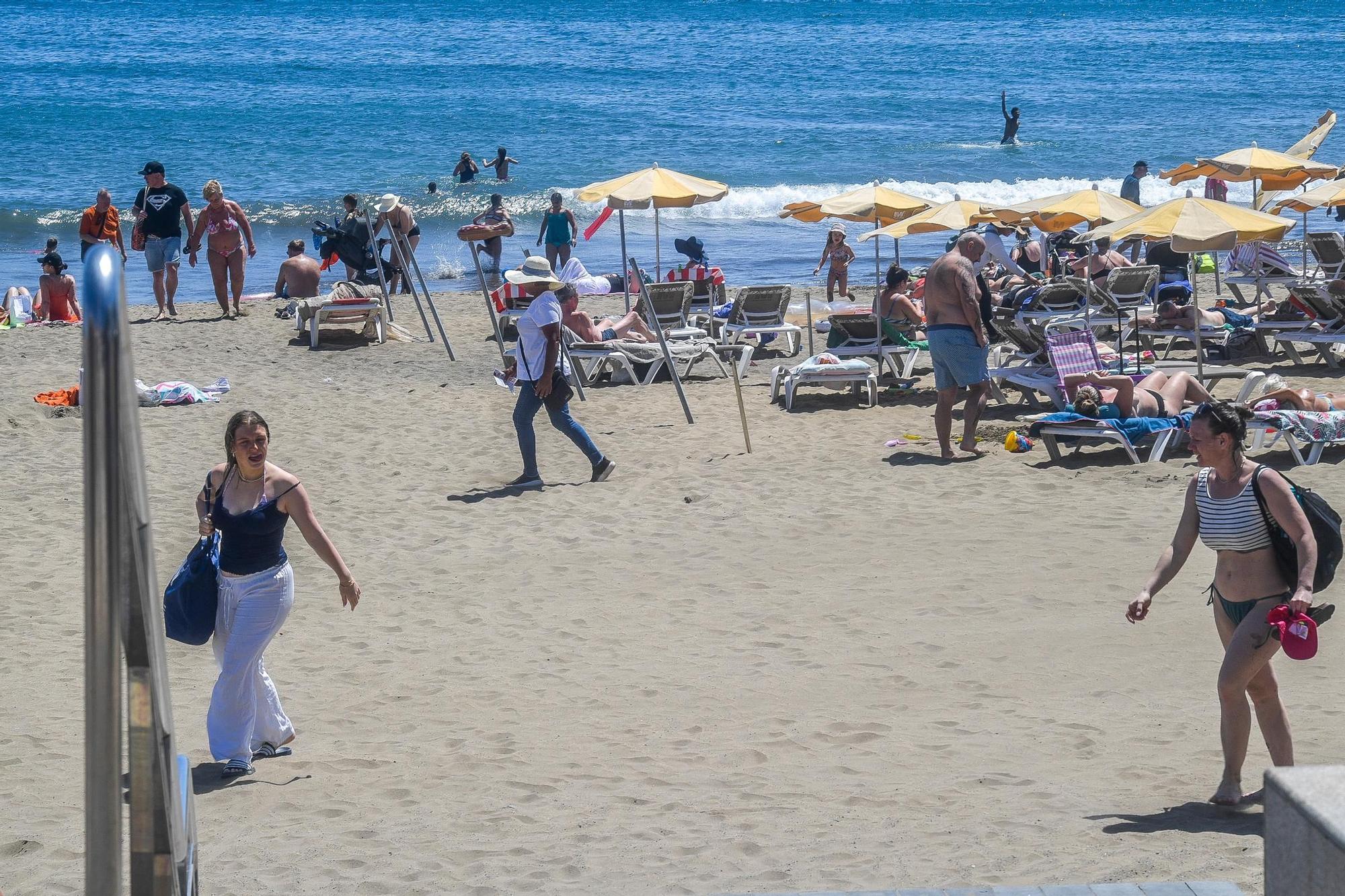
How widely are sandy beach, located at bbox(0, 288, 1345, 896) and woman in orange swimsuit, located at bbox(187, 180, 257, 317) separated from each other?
16.5 feet

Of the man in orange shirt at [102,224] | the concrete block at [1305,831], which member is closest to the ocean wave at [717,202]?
the man in orange shirt at [102,224]

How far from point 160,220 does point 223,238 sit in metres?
0.65

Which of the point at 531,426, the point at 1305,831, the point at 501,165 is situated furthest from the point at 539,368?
the point at 501,165

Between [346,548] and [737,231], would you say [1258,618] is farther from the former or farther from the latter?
[737,231]

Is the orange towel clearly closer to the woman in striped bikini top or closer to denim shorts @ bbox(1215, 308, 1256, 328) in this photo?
the woman in striped bikini top

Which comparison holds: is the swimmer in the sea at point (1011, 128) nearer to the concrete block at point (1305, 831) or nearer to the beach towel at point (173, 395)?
the beach towel at point (173, 395)

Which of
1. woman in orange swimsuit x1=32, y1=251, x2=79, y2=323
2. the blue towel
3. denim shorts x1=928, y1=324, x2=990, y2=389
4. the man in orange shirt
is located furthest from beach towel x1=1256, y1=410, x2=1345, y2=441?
woman in orange swimsuit x1=32, y1=251, x2=79, y2=323

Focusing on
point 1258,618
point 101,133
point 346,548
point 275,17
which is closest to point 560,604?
point 346,548

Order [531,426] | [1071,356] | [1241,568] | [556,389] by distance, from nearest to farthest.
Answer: [1241,568] < [556,389] < [531,426] < [1071,356]

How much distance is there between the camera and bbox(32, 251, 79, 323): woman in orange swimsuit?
50.9ft

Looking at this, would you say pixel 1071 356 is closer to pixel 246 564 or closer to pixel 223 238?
pixel 246 564

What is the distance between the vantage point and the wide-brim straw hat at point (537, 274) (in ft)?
29.5

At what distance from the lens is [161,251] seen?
15375mm

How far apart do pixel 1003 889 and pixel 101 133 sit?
1606 inches
